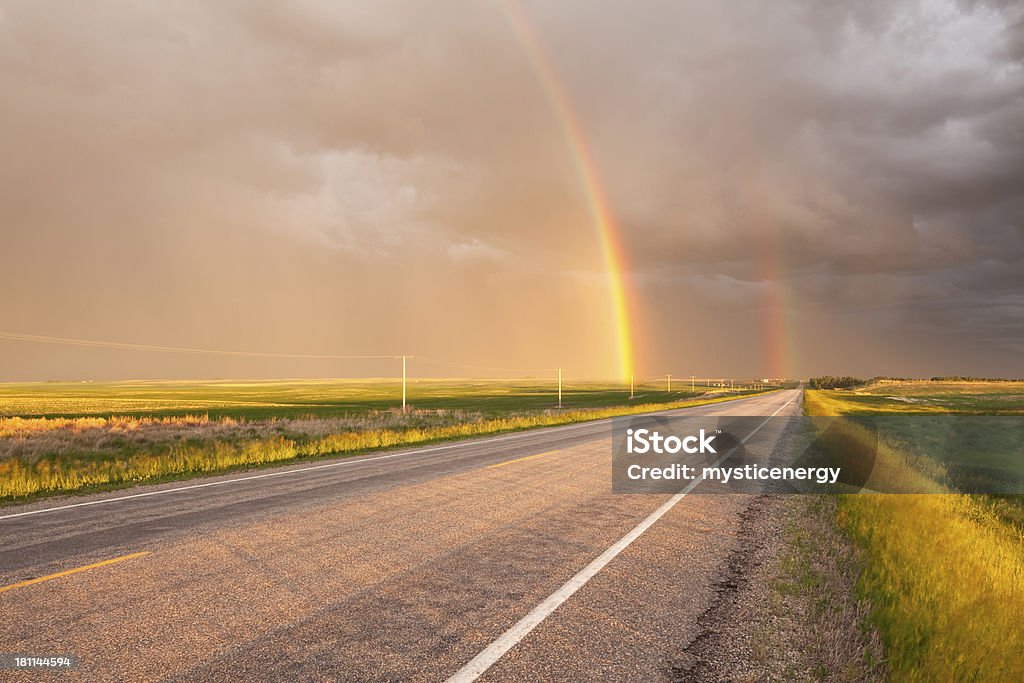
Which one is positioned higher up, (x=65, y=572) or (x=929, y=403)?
(x=65, y=572)

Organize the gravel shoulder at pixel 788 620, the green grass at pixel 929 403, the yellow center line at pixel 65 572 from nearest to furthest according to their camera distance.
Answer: the gravel shoulder at pixel 788 620
the yellow center line at pixel 65 572
the green grass at pixel 929 403

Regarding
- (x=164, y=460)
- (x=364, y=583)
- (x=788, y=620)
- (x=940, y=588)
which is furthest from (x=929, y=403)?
(x=364, y=583)

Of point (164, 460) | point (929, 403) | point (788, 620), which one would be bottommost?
point (929, 403)

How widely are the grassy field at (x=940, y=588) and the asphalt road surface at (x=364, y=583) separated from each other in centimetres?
146

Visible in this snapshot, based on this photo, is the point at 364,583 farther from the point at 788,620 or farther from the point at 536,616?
the point at 788,620

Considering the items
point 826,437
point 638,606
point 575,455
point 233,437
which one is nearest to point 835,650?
point 638,606

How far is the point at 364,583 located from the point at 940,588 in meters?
5.36

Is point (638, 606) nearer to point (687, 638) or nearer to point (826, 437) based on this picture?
point (687, 638)

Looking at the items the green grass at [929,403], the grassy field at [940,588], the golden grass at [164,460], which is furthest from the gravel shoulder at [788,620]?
the green grass at [929,403]

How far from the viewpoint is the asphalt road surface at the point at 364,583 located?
3.80 m

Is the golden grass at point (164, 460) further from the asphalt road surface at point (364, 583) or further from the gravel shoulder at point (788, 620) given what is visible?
the gravel shoulder at point (788, 620)

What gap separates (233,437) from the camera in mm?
27062

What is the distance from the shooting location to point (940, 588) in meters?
5.03

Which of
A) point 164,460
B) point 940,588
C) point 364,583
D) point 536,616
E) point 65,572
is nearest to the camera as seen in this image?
point 536,616
